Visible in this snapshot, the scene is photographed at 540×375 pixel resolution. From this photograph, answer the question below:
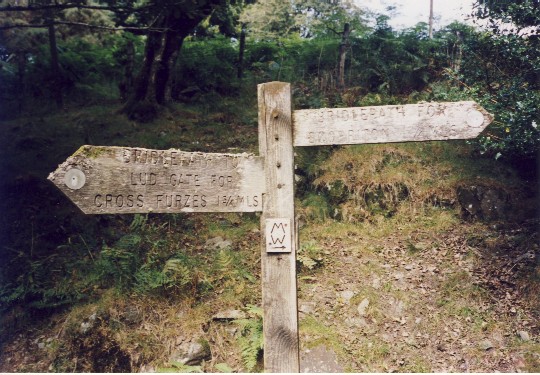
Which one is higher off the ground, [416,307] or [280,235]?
[280,235]

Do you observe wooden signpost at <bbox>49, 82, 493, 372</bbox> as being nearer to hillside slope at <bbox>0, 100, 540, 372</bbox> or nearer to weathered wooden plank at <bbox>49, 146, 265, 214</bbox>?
weathered wooden plank at <bbox>49, 146, 265, 214</bbox>

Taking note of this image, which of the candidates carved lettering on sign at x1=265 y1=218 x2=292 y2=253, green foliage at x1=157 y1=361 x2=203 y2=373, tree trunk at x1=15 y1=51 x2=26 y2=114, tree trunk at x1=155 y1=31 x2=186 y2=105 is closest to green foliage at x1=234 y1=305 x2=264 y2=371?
green foliage at x1=157 y1=361 x2=203 y2=373

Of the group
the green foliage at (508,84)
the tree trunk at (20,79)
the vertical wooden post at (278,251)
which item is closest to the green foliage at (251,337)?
the vertical wooden post at (278,251)

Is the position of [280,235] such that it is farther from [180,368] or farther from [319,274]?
[319,274]

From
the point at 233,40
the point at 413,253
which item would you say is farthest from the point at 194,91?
the point at 413,253

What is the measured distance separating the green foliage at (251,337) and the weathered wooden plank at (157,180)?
2.57 metres

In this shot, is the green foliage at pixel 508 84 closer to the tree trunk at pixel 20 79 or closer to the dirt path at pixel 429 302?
the dirt path at pixel 429 302

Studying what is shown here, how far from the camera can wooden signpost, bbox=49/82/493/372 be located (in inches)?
95.4

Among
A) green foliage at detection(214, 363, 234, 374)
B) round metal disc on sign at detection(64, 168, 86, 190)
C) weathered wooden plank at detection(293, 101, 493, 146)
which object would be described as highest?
weathered wooden plank at detection(293, 101, 493, 146)

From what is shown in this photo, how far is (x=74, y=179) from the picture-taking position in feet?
7.11

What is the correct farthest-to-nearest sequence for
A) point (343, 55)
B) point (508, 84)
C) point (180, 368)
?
point (343, 55) < point (508, 84) < point (180, 368)

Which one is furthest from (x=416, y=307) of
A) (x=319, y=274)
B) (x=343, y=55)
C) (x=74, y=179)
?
(x=343, y=55)

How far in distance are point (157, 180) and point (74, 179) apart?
1.34ft

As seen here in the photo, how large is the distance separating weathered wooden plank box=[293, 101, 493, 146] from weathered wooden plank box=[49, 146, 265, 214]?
0.46 metres
